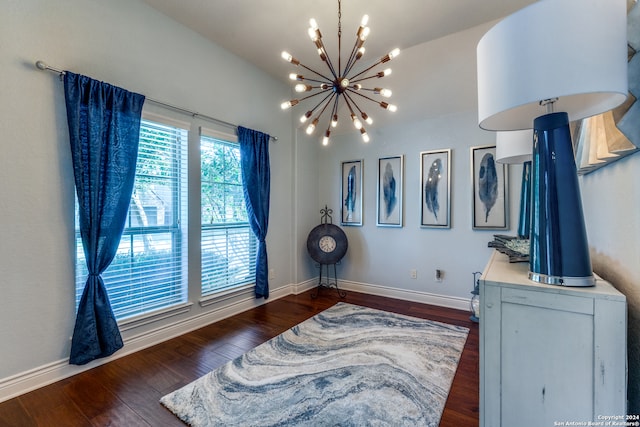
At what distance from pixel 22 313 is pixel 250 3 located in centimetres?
299

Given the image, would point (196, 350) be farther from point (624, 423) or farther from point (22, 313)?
point (624, 423)

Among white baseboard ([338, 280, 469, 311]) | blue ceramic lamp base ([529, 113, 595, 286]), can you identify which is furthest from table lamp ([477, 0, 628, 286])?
white baseboard ([338, 280, 469, 311])

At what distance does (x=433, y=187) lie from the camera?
12.1 ft

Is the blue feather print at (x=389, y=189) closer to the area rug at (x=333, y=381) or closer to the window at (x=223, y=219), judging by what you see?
the area rug at (x=333, y=381)

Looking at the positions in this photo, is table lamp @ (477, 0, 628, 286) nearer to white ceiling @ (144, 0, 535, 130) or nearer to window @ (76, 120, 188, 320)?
white ceiling @ (144, 0, 535, 130)

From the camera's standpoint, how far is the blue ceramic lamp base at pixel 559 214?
3.18 ft

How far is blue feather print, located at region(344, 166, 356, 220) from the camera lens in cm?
434

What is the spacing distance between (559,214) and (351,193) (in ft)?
11.2

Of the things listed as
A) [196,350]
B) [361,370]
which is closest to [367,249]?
[361,370]

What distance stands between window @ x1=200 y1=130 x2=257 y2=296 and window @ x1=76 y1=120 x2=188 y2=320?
25cm

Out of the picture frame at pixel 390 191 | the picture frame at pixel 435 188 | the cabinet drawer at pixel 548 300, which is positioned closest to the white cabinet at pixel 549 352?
the cabinet drawer at pixel 548 300

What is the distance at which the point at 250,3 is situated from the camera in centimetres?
247

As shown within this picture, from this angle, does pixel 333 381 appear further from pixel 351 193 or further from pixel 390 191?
pixel 351 193

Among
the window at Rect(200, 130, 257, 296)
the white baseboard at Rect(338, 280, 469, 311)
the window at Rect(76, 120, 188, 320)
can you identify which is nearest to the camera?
the window at Rect(76, 120, 188, 320)
